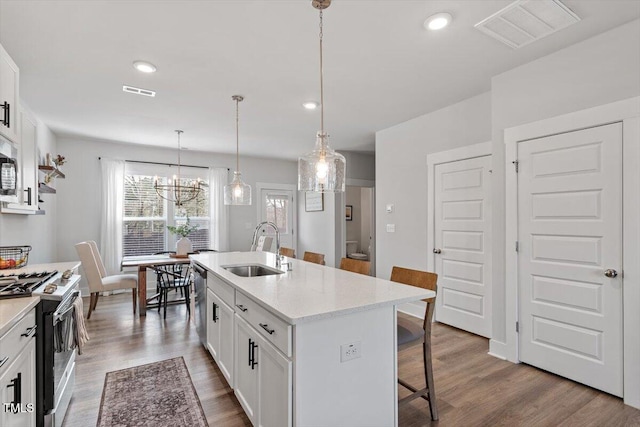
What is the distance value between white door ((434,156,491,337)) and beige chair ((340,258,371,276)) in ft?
5.15

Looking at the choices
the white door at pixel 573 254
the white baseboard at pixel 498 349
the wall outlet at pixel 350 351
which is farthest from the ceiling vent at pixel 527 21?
the white baseboard at pixel 498 349

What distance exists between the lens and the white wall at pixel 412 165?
3596 mm

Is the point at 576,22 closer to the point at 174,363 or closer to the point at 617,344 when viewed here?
the point at 617,344

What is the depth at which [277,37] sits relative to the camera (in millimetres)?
2363

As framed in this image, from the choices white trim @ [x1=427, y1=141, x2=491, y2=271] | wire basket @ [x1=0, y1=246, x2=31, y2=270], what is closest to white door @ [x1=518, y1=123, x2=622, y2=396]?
white trim @ [x1=427, y1=141, x2=491, y2=271]

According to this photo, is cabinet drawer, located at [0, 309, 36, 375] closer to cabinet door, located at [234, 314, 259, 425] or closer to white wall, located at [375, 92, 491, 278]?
cabinet door, located at [234, 314, 259, 425]

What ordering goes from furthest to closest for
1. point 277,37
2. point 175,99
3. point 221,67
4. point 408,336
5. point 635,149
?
point 175,99 < point 221,67 < point 277,37 < point 635,149 < point 408,336

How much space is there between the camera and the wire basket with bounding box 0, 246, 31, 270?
2708mm

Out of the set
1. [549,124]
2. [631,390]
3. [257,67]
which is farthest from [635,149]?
[257,67]

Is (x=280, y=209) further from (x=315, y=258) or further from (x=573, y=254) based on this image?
(x=573, y=254)

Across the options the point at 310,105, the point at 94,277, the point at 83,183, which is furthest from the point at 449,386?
the point at 83,183

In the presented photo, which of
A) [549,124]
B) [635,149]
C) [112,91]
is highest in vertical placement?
[112,91]

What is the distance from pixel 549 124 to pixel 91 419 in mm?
3957

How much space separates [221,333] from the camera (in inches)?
98.0
